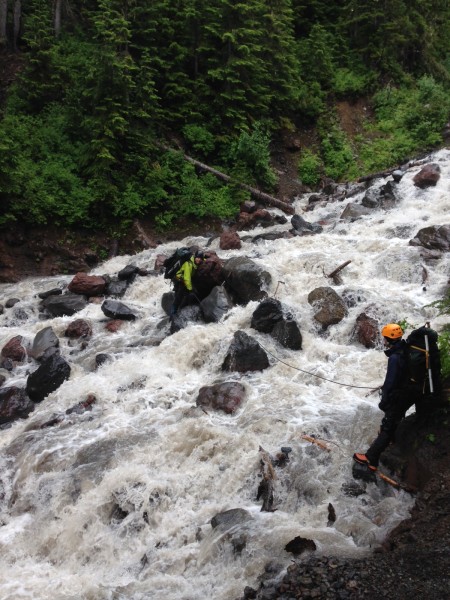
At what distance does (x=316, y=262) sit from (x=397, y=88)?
19439 mm

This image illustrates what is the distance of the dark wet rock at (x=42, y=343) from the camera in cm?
1191

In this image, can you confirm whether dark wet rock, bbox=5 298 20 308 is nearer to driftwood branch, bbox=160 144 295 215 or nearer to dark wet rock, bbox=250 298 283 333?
dark wet rock, bbox=250 298 283 333

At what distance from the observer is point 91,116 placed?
18.3 metres

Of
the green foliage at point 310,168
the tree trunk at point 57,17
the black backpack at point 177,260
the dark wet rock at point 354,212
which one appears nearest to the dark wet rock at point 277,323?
the black backpack at point 177,260

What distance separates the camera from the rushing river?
581 cm

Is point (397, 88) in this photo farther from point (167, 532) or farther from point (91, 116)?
point (167, 532)

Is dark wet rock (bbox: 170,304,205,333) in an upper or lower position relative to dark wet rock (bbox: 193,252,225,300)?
lower

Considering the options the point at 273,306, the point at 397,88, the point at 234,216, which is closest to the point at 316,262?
the point at 273,306

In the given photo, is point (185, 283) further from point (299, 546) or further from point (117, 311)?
point (299, 546)

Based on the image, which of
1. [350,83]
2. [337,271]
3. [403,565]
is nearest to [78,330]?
[337,271]

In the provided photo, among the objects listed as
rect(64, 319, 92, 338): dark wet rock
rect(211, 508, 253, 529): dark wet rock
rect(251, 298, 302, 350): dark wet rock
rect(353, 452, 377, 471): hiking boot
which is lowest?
rect(64, 319, 92, 338): dark wet rock

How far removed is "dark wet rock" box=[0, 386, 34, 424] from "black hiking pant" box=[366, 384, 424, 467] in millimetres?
7201

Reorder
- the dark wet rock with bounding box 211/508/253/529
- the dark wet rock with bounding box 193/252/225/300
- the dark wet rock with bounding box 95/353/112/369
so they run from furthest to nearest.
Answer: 1. the dark wet rock with bounding box 193/252/225/300
2. the dark wet rock with bounding box 95/353/112/369
3. the dark wet rock with bounding box 211/508/253/529

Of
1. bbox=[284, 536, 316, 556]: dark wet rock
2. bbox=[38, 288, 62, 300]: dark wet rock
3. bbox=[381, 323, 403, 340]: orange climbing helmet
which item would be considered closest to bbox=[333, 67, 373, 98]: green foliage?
bbox=[38, 288, 62, 300]: dark wet rock
